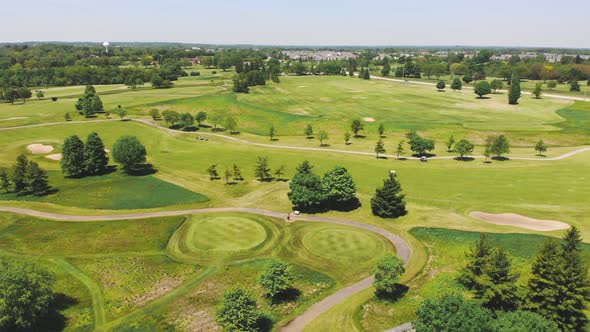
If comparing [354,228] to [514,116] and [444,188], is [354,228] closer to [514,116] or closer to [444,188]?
[444,188]

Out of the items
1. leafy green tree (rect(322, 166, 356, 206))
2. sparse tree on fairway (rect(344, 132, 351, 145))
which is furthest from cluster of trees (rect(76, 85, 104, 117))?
leafy green tree (rect(322, 166, 356, 206))

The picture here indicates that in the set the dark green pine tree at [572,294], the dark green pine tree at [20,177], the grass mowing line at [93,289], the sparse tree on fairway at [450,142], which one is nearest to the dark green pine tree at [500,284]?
the dark green pine tree at [572,294]

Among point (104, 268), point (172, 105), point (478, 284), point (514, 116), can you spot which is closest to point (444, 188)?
point (478, 284)

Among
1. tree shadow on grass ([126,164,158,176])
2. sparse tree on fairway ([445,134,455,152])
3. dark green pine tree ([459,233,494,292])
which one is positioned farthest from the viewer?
sparse tree on fairway ([445,134,455,152])

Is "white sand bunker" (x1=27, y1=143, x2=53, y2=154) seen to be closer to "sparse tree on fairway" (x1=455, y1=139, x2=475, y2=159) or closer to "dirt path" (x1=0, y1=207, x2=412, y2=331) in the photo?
"dirt path" (x1=0, y1=207, x2=412, y2=331)

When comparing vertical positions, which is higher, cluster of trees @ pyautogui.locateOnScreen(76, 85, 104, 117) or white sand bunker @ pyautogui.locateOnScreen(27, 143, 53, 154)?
cluster of trees @ pyautogui.locateOnScreen(76, 85, 104, 117)

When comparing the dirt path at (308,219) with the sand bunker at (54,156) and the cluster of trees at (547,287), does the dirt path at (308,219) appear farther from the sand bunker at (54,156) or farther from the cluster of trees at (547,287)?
the sand bunker at (54,156)

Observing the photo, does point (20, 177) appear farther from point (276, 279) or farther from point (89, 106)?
point (89, 106)
